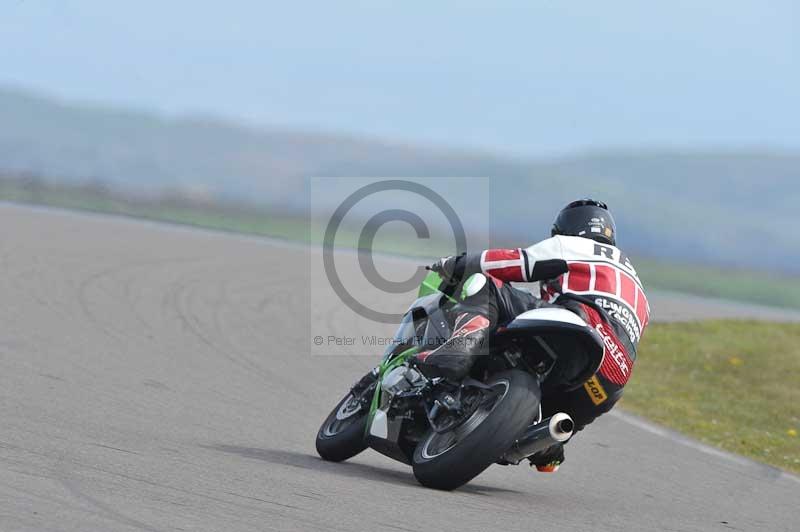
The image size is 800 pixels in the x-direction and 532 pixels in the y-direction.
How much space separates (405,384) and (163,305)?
294 inches

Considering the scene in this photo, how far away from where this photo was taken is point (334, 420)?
744 centimetres

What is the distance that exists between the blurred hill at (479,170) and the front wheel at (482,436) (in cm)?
3764

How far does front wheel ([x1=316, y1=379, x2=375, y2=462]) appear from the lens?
7172 mm

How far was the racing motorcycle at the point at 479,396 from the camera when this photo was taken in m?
6.06

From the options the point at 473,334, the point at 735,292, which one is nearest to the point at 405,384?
the point at 473,334

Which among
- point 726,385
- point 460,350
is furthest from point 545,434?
point 726,385

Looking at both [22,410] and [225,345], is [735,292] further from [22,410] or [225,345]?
[22,410]

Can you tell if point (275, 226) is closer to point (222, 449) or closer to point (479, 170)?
point (222, 449)

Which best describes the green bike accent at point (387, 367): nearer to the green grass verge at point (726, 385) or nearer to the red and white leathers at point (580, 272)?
the red and white leathers at point (580, 272)

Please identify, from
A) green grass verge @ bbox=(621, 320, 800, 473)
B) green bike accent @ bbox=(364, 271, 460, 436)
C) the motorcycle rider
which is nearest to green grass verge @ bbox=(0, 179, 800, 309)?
green grass verge @ bbox=(621, 320, 800, 473)

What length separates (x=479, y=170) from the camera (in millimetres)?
95438

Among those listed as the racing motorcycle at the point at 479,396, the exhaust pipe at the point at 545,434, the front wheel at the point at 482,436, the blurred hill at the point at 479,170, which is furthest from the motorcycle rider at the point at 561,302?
the blurred hill at the point at 479,170

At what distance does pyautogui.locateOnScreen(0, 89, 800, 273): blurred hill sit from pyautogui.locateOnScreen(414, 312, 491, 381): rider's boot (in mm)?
37379

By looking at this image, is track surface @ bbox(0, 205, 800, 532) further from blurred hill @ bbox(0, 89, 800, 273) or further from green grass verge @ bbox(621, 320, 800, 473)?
blurred hill @ bbox(0, 89, 800, 273)
